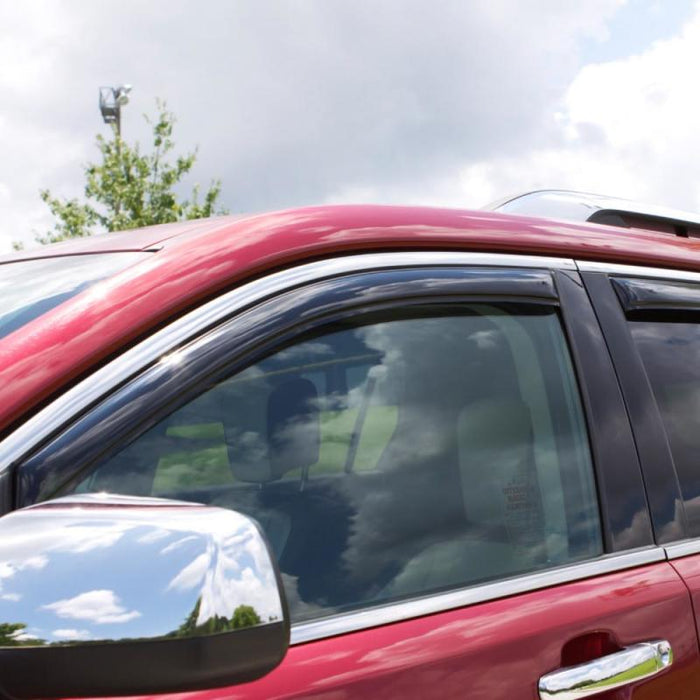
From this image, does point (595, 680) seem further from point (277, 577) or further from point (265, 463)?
point (277, 577)

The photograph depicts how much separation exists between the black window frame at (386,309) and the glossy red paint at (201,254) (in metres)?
0.06

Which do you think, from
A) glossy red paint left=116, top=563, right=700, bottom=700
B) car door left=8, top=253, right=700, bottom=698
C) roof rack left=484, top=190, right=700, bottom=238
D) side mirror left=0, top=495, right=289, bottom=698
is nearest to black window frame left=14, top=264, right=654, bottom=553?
car door left=8, top=253, right=700, bottom=698

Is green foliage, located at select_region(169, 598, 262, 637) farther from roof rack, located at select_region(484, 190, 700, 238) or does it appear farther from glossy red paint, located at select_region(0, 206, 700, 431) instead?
roof rack, located at select_region(484, 190, 700, 238)

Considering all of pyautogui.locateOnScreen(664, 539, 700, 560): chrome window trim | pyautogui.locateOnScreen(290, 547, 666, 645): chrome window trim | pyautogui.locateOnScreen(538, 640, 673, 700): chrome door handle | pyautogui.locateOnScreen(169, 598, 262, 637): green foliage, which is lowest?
pyautogui.locateOnScreen(538, 640, 673, 700): chrome door handle

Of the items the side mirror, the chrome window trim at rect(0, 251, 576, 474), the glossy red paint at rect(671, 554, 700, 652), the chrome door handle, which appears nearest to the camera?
the side mirror

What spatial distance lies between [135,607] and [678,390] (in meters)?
1.50

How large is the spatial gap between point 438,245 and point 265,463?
554mm

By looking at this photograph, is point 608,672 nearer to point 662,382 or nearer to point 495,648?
point 495,648

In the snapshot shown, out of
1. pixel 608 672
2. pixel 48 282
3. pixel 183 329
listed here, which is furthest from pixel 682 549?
pixel 48 282

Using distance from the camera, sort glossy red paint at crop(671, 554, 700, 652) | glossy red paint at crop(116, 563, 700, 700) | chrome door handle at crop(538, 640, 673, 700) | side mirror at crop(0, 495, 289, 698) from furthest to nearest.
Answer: glossy red paint at crop(671, 554, 700, 652), chrome door handle at crop(538, 640, 673, 700), glossy red paint at crop(116, 563, 700, 700), side mirror at crop(0, 495, 289, 698)

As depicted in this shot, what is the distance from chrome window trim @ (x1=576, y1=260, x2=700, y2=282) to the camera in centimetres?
218

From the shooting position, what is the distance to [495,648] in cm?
166

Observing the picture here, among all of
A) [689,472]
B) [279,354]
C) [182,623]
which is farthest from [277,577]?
[689,472]

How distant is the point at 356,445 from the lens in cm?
174
